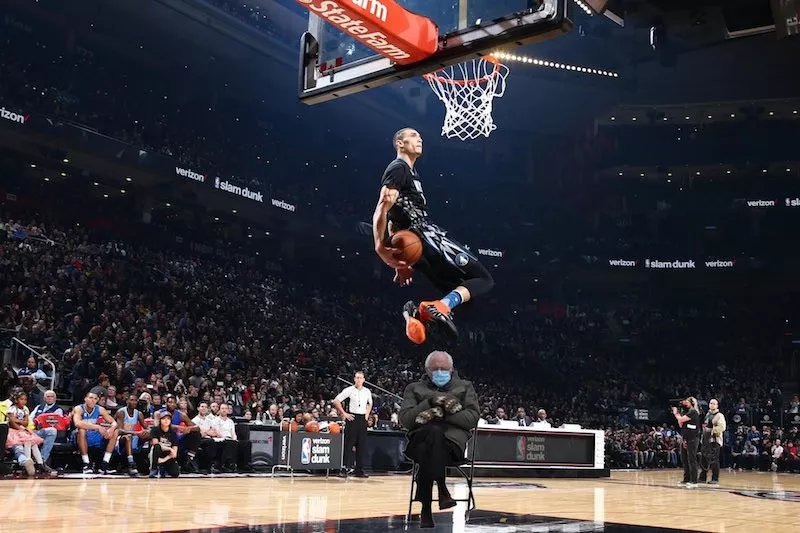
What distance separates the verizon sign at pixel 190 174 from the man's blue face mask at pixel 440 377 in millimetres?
21781

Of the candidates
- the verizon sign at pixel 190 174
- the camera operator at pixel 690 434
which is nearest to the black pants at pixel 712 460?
the camera operator at pixel 690 434

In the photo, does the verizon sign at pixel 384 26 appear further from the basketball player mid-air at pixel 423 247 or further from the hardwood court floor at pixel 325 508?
the hardwood court floor at pixel 325 508

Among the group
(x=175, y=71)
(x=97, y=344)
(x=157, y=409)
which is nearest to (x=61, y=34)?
(x=175, y=71)

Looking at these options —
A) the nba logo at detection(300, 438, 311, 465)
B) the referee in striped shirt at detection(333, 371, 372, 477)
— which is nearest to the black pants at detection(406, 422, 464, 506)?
the referee in striped shirt at detection(333, 371, 372, 477)

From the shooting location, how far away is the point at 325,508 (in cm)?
791

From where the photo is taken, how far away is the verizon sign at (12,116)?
2155 centimetres

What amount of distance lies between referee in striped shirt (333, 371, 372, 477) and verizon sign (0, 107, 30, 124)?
47.9 feet

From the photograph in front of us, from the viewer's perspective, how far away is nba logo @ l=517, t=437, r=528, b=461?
1648 centimetres

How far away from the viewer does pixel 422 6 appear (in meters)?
6.03

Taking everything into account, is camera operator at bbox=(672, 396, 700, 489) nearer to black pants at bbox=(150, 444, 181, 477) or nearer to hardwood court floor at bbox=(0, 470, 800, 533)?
hardwood court floor at bbox=(0, 470, 800, 533)

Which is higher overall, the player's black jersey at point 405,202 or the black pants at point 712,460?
the player's black jersey at point 405,202

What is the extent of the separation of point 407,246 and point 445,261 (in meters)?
0.31

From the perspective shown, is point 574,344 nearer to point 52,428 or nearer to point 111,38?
point 111,38

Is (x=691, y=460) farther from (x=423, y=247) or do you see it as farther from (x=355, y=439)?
(x=423, y=247)
